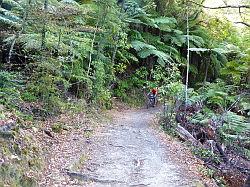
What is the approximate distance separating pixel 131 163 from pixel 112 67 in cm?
1011

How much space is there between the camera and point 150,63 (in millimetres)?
24344

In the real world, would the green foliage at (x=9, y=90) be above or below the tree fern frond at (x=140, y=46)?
below

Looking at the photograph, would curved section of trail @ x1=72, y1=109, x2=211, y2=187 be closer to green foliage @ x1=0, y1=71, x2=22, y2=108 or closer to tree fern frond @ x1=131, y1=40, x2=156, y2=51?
green foliage @ x1=0, y1=71, x2=22, y2=108

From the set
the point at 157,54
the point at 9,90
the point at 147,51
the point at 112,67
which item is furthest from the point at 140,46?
the point at 9,90

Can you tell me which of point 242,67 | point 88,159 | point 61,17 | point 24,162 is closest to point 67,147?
point 88,159

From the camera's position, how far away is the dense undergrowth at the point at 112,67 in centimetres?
1005

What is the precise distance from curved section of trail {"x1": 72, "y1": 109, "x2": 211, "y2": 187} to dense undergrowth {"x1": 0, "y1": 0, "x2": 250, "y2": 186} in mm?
1258

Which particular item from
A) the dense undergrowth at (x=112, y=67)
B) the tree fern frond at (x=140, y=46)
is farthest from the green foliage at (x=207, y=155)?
the tree fern frond at (x=140, y=46)

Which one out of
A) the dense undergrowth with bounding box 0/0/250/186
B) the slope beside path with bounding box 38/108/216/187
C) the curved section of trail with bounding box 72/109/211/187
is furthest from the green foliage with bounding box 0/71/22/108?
the curved section of trail with bounding box 72/109/211/187

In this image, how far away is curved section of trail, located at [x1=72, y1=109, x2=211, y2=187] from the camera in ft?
22.7

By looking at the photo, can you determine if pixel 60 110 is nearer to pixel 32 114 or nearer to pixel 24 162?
pixel 32 114

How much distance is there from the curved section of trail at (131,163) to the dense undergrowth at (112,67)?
1.26m

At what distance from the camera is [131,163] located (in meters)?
8.14

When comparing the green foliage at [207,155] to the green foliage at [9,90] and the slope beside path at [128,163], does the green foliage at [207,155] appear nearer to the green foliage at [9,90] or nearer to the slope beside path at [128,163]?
the slope beside path at [128,163]
